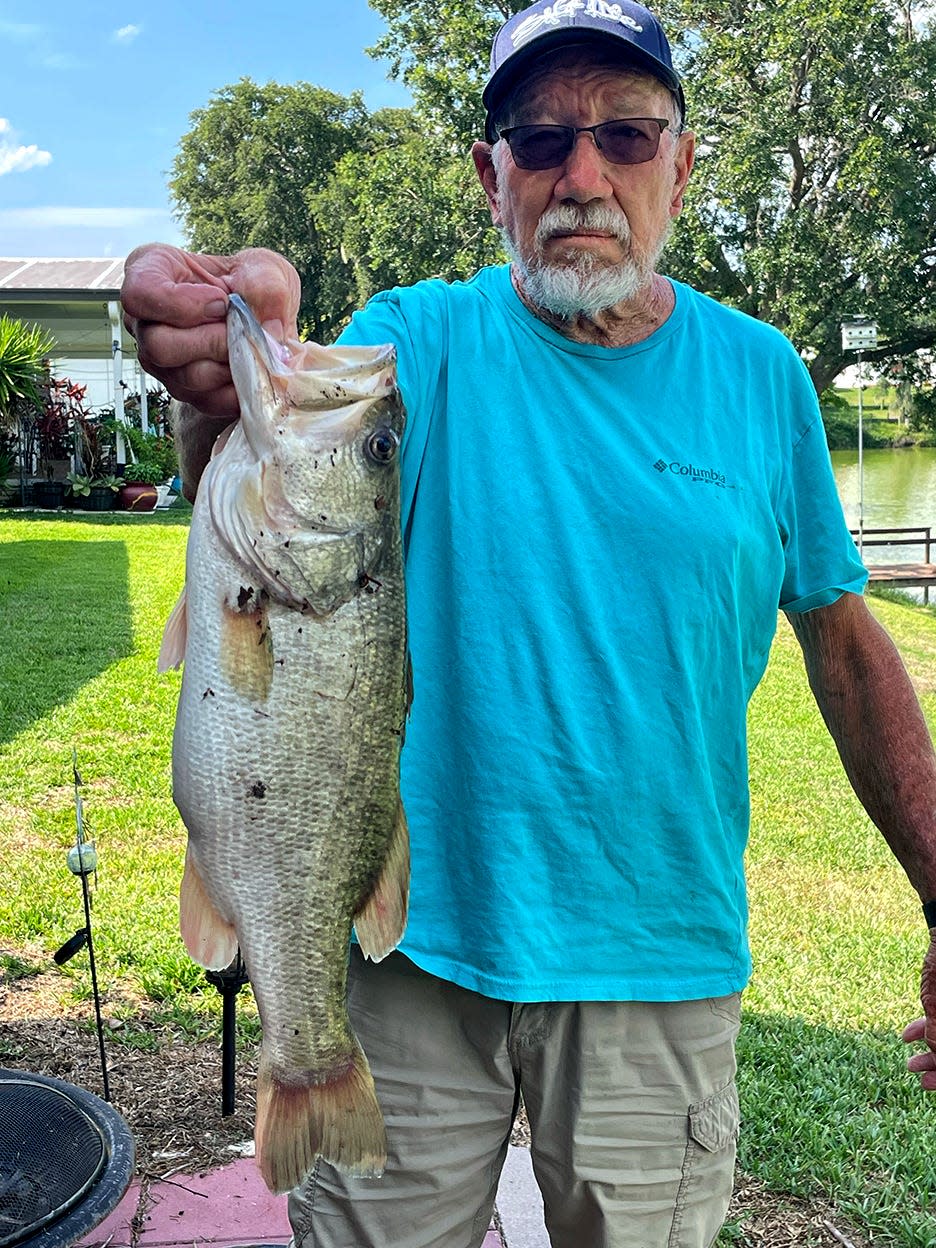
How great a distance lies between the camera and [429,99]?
2719cm

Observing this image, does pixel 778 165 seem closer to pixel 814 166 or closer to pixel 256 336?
pixel 814 166

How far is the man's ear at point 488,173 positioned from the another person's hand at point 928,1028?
167 centimetres

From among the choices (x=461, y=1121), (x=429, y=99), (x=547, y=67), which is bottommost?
(x=461, y=1121)

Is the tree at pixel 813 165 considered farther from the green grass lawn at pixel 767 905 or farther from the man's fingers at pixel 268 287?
the man's fingers at pixel 268 287

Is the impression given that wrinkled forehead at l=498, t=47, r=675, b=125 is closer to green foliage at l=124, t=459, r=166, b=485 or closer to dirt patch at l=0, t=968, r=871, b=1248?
dirt patch at l=0, t=968, r=871, b=1248

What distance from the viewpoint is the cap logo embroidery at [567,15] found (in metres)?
2.18

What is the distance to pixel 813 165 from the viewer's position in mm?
24625

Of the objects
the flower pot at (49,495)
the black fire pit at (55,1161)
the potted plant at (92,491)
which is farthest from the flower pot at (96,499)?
the black fire pit at (55,1161)

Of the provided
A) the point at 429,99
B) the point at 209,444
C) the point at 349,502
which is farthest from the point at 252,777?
the point at 429,99

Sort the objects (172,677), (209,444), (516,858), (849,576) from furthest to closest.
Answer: (172,677) → (849,576) → (516,858) → (209,444)

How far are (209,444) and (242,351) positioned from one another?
30cm

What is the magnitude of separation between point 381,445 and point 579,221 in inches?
30.7

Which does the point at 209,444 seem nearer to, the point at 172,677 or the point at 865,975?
the point at 865,975

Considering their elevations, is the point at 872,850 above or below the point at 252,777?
below
